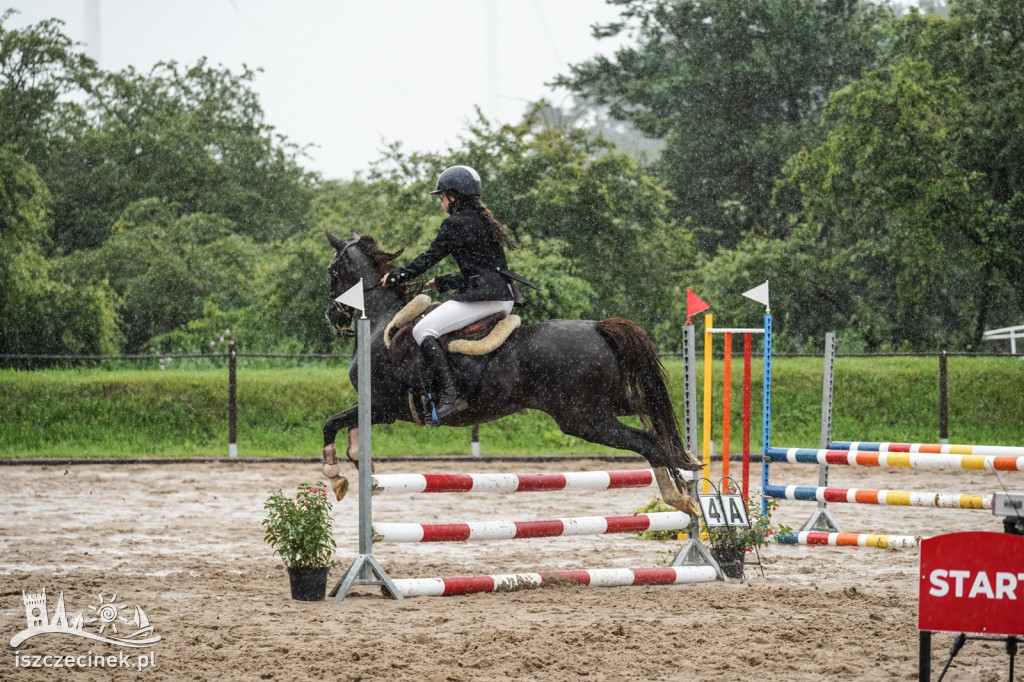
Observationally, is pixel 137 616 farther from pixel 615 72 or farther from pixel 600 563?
pixel 615 72

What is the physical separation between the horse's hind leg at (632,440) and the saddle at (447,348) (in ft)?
2.07

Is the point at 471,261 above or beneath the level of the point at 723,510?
above

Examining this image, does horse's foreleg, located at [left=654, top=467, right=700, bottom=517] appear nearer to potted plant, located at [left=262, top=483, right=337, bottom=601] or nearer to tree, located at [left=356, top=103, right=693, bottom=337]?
potted plant, located at [left=262, top=483, right=337, bottom=601]

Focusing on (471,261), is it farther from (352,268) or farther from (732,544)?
(732,544)

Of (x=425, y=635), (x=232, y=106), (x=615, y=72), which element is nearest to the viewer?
(x=425, y=635)

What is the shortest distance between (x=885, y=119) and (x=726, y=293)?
483 centimetres

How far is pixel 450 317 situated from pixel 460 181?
2.71ft

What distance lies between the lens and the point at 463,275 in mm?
6746

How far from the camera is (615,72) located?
29.2 metres

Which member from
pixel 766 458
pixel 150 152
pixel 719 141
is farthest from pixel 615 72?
pixel 766 458

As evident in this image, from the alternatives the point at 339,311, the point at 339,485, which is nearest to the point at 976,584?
the point at 339,485

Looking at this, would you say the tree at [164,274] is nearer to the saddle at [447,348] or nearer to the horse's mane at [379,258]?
the horse's mane at [379,258]

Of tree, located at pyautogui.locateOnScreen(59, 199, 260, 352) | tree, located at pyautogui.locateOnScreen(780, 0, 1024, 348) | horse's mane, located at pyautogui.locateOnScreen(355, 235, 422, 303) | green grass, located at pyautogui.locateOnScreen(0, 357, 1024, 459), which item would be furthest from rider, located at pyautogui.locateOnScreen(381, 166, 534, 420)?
tree, located at pyautogui.locateOnScreen(59, 199, 260, 352)

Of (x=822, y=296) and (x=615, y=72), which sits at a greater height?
(x=615, y=72)
